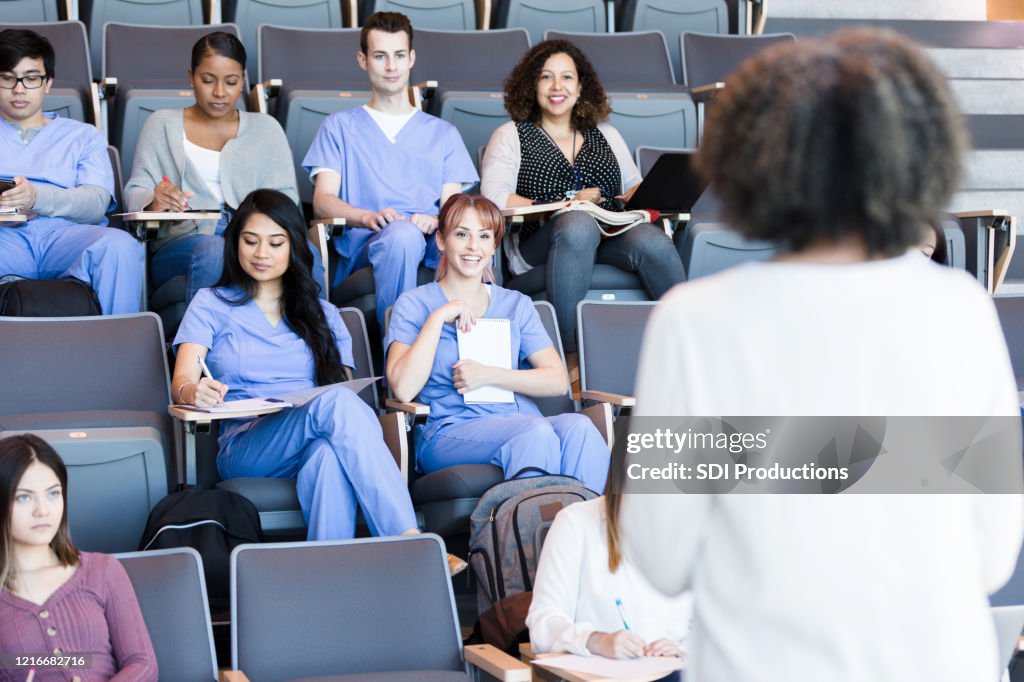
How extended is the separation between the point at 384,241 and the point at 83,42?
1.64 metres

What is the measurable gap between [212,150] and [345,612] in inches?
72.2

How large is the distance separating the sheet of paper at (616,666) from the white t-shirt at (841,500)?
1.09 meters

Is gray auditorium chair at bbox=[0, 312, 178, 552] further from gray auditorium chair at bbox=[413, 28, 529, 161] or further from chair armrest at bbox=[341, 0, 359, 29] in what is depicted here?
chair armrest at bbox=[341, 0, 359, 29]

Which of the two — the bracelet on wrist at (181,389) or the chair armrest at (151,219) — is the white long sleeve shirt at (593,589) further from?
the chair armrest at (151,219)

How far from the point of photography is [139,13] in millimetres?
4945

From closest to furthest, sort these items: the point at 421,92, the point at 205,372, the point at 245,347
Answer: the point at 205,372 < the point at 245,347 < the point at 421,92

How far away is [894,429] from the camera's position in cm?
94

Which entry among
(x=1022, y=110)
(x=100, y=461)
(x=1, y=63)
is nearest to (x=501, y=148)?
(x=1, y=63)

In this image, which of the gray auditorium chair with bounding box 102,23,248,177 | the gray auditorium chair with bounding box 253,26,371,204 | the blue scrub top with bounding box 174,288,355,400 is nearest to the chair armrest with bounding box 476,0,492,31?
the gray auditorium chair with bounding box 253,26,371,204

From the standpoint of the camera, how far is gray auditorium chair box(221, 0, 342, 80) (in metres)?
5.02

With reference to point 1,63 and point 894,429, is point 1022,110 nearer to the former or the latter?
point 1,63

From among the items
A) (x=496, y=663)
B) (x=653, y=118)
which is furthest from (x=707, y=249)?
(x=496, y=663)

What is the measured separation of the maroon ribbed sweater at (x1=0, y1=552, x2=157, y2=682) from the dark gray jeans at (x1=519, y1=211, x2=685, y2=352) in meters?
1.71

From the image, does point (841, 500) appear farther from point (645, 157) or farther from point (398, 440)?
point (645, 157)
